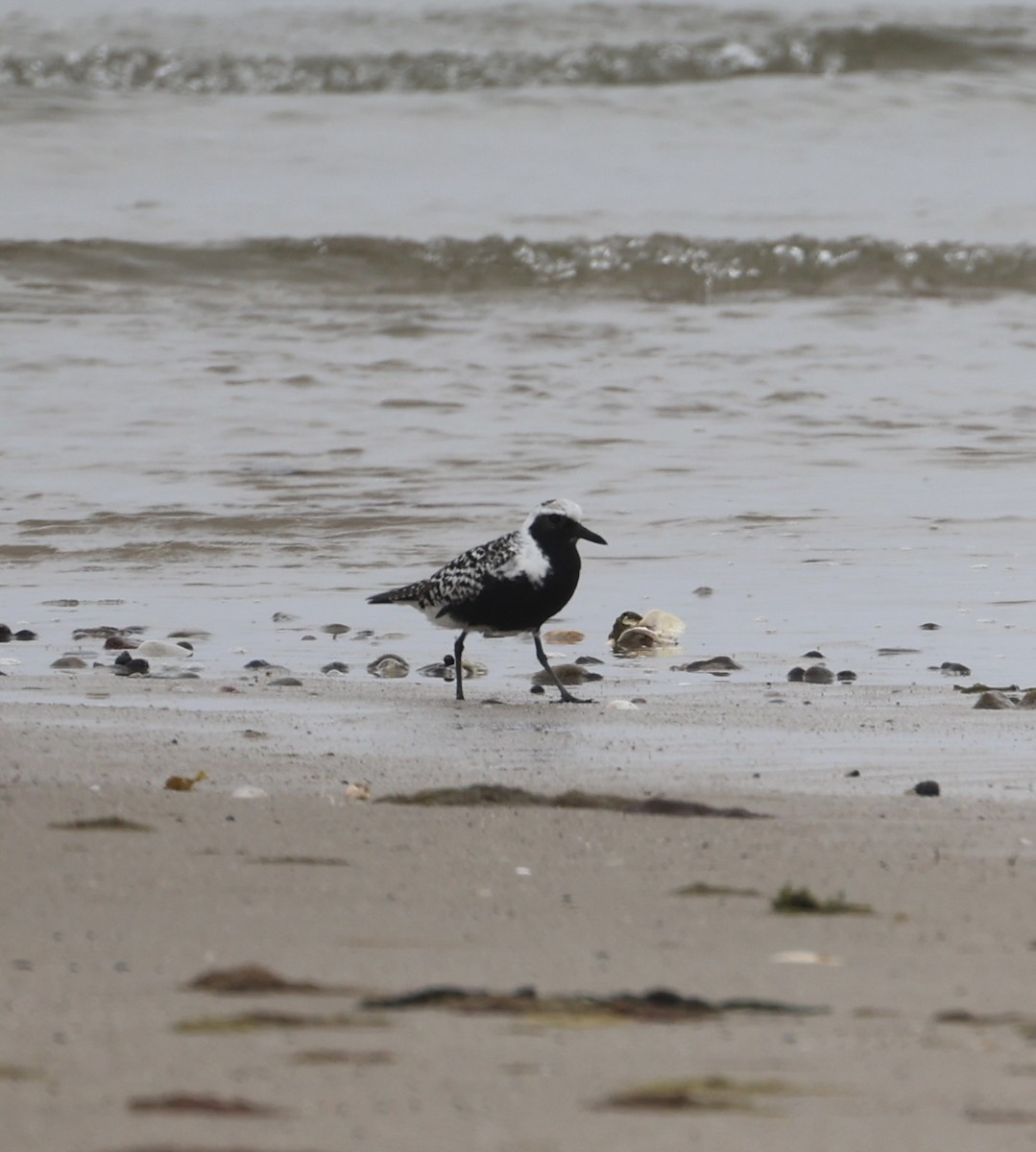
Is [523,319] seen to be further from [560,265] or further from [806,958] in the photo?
[806,958]

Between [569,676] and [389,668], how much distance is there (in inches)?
26.6

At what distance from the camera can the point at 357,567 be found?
9.43 meters

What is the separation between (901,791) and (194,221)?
19.3m

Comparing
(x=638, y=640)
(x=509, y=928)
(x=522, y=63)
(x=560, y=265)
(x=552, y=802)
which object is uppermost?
(x=522, y=63)

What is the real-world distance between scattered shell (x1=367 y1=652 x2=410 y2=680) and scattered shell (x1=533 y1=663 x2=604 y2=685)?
0.50 m

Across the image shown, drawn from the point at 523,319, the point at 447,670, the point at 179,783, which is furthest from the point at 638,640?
the point at 523,319

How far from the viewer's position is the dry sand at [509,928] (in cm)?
234

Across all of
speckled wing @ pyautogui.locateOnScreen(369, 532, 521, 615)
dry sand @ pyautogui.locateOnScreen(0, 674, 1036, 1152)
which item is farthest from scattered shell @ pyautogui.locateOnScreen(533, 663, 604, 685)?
dry sand @ pyautogui.locateOnScreen(0, 674, 1036, 1152)

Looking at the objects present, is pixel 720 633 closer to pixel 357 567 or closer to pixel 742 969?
pixel 357 567

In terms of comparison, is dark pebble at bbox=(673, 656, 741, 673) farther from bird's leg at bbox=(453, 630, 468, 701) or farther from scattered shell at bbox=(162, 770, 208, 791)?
scattered shell at bbox=(162, 770, 208, 791)

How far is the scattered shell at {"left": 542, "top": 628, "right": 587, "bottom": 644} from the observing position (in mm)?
7801

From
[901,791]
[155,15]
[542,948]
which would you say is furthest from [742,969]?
[155,15]

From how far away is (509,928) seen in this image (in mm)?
3311

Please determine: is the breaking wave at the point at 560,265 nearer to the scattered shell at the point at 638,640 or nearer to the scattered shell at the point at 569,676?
the scattered shell at the point at 638,640
